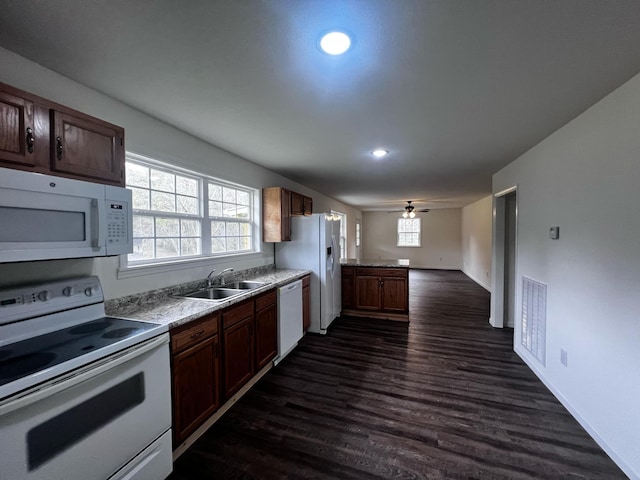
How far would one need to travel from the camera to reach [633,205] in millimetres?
1613

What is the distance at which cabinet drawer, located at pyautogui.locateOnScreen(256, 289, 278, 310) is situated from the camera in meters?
2.62

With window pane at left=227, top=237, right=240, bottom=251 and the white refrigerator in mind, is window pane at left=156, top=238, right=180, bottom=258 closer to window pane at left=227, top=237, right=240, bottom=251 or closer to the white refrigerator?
window pane at left=227, top=237, right=240, bottom=251

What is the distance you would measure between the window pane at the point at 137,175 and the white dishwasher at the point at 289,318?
1641 mm

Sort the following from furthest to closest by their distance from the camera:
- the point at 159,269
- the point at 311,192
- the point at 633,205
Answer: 1. the point at 311,192
2. the point at 159,269
3. the point at 633,205

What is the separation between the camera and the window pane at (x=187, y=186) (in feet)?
8.61

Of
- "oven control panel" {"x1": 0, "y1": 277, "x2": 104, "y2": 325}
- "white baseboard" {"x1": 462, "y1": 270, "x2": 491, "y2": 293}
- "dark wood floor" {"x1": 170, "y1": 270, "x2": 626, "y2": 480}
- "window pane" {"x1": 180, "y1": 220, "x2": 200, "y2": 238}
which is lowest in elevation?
"dark wood floor" {"x1": 170, "y1": 270, "x2": 626, "y2": 480}

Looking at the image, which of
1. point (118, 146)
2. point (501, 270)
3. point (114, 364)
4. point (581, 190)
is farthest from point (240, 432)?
point (501, 270)

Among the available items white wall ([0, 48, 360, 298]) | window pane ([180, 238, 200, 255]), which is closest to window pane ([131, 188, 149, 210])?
white wall ([0, 48, 360, 298])

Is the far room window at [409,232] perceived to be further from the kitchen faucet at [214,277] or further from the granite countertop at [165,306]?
the granite countertop at [165,306]

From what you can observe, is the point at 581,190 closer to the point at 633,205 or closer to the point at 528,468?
the point at 633,205

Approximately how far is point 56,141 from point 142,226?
0.95 m

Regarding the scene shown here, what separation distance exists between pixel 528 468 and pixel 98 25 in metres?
3.37

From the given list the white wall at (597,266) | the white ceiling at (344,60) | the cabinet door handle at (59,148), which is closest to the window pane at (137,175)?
the white ceiling at (344,60)

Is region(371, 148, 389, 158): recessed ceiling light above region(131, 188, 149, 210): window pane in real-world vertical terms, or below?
above
